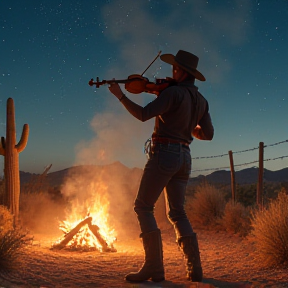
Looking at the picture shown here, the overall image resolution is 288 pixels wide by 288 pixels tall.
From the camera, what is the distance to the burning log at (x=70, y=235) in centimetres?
728

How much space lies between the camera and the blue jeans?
4246 mm

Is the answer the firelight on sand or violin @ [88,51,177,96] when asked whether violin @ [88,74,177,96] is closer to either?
violin @ [88,51,177,96]

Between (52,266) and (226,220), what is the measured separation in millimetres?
5676

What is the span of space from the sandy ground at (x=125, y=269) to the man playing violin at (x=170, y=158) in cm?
29

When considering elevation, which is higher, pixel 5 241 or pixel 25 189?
pixel 25 189

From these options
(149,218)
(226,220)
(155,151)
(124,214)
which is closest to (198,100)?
(155,151)

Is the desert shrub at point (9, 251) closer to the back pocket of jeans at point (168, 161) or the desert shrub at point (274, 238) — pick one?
the back pocket of jeans at point (168, 161)

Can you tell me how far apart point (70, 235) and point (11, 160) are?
287 centimetres

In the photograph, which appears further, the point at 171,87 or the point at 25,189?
the point at 25,189

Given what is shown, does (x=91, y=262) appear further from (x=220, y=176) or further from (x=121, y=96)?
(x=220, y=176)

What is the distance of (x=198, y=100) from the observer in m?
4.52

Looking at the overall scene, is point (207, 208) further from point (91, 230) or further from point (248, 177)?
point (248, 177)

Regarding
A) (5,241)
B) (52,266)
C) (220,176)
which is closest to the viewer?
(5,241)

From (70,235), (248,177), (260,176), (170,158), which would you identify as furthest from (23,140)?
(248,177)
